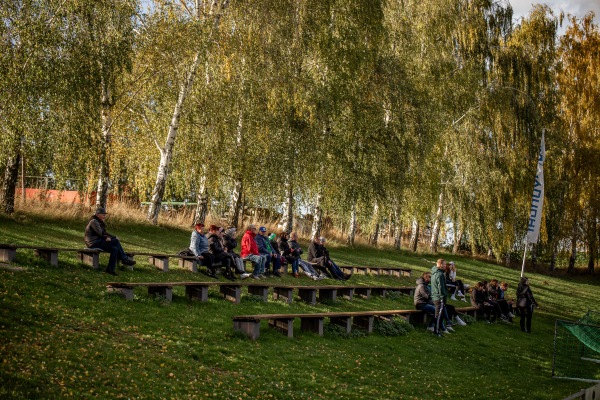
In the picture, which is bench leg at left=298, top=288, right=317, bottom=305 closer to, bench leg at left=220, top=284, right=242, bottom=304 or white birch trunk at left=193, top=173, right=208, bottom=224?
bench leg at left=220, top=284, right=242, bottom=304

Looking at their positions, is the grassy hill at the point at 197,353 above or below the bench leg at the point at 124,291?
below

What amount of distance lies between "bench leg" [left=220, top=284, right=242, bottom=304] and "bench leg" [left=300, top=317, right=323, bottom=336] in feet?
5.43

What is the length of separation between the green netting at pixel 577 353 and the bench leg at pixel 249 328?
6.73 metres

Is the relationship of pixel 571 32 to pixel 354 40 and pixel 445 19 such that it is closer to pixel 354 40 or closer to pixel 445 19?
pixel 445 19

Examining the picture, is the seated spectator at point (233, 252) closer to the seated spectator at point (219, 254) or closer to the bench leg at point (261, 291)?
the seated spectator at point (219, 254)

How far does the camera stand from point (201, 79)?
2300 centimetres

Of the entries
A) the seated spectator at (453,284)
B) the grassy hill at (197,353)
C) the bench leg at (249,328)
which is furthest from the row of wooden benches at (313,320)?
the seated spectator at (453,284)

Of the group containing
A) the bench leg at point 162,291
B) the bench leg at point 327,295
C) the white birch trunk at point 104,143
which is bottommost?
the bench leg at point 327,295

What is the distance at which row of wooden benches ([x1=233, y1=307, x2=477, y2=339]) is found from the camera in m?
11.1

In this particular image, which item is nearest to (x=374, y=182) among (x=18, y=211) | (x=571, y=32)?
(x=18, y=211)

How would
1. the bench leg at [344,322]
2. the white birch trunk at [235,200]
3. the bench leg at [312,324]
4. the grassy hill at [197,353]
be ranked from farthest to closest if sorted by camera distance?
1. the white birch trunk at [235,200]
2. the bench leg at [344,322]
3. the bench leg at [312,324]
4. the grassy hill at [197,353]

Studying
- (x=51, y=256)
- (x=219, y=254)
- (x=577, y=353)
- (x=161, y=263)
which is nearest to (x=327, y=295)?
(x=219, y=254)

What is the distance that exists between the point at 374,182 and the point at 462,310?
8186 millimetres

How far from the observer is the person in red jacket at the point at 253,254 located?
17234 millimetres
